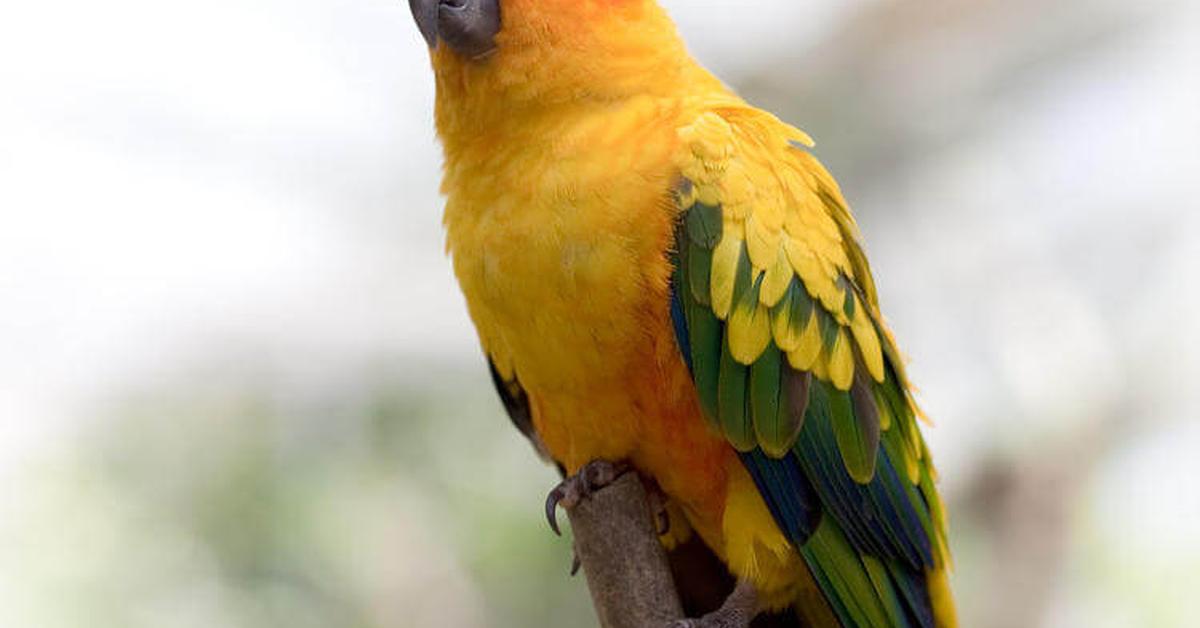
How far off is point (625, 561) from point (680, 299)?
403 mm

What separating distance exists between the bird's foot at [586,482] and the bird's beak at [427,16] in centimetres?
70

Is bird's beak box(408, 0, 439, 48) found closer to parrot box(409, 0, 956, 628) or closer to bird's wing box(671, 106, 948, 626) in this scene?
parrot box(409, 0, 956, 628)

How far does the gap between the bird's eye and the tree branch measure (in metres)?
0.70

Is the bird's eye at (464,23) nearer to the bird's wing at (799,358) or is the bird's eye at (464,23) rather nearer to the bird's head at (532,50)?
the bird's head at (532,50)

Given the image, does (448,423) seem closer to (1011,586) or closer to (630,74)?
(1011,586)

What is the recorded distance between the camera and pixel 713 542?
1.99 m

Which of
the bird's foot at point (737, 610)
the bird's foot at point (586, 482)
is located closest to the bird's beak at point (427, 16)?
the bird's foot at point (586, 482)

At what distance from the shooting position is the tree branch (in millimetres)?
1831

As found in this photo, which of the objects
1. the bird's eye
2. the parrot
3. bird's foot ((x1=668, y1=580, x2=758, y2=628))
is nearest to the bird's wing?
the parrot

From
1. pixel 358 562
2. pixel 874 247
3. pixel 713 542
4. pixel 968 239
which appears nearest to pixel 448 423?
pixel 358 562

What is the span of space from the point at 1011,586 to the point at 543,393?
261cm

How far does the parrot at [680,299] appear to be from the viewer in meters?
1.76

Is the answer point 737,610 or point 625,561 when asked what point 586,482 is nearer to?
point 625,561

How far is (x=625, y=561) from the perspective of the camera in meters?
1.84
